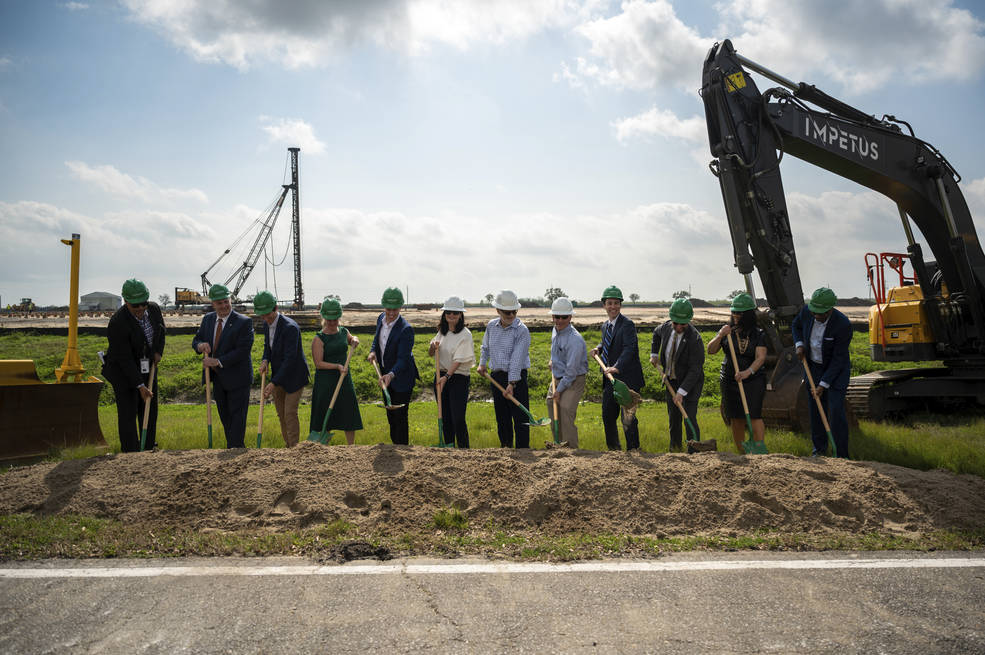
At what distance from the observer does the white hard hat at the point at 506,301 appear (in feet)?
24.0

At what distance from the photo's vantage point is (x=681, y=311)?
7195mm

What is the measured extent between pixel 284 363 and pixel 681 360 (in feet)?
14.6

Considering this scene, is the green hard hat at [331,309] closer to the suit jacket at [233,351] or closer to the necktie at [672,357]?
the suit jacket at [233,351]

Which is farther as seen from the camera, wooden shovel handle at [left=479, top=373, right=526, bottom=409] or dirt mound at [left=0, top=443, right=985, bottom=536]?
wooden shovel handle at [left=479, top=373, right=526, bottom=409]

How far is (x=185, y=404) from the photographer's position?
1438 cm

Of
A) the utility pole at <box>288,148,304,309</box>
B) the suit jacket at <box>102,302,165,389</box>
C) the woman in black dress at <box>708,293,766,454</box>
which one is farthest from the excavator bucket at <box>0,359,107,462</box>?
the utility pole at <box>288,148,304,309</box>

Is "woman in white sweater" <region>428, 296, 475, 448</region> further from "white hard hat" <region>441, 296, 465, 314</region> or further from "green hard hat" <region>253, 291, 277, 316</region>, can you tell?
"green hard hat" <region>253, 291, 277, 316</region>

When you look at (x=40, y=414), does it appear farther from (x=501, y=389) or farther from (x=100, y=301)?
(x=100, y=301)

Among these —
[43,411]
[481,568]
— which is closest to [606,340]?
[481,568]

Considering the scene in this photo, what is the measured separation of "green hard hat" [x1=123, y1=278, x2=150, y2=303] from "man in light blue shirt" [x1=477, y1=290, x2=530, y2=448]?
3.80m

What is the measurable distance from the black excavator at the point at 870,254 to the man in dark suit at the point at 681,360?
4.69 ft

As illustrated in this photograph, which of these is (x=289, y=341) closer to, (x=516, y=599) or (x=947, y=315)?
(x=516, y=599)

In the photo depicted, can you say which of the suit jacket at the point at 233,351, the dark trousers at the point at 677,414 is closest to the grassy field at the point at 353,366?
the dark trousers at the point at 677,414

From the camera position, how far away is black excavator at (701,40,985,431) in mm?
8328
